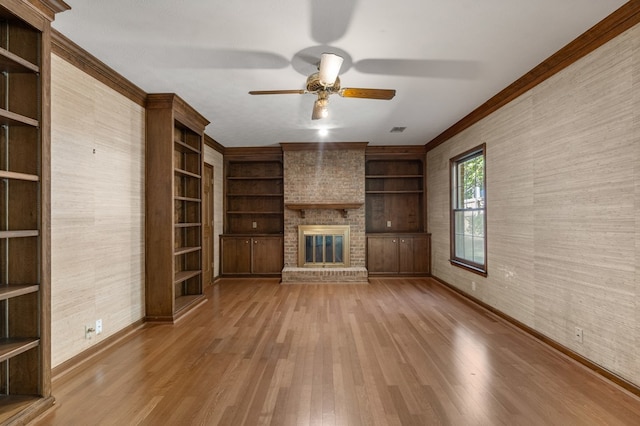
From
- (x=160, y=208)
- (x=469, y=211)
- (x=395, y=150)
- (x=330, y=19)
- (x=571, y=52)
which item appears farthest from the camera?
(x=395, y=150)

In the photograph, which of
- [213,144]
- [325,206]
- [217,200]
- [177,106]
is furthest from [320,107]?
[217,200]

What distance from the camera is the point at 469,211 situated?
4.85 m

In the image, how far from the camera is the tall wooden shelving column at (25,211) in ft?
6.65

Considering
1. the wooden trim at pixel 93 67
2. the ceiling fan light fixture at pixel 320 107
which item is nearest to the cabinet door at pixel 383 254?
the ceiling fan light fixture at pixel 320 107

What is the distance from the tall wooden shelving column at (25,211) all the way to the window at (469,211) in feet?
14.9

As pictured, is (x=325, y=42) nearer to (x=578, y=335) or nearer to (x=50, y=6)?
(x=50, y=6)

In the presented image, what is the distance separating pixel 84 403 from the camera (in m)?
2.14

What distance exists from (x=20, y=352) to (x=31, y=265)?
524 mm

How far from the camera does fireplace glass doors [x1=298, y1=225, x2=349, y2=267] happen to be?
6.31m

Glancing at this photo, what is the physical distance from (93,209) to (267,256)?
3.81 meters

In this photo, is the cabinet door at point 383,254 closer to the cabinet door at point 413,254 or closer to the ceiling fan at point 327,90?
the cabinet door at point 413,254

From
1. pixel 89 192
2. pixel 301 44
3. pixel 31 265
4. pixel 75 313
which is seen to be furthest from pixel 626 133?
pixel 75 313

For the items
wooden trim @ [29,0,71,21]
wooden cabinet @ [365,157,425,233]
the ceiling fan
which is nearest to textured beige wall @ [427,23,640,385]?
the ceiling fan

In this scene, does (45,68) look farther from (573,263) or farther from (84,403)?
(573,263)
